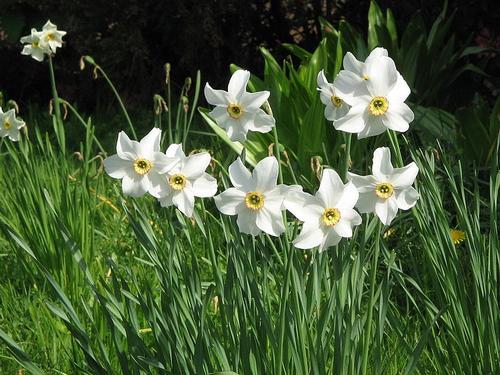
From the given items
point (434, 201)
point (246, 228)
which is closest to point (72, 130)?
point (434, 201)

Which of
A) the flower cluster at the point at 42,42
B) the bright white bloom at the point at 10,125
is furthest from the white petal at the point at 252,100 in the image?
the flower cluster at the point at 42,42

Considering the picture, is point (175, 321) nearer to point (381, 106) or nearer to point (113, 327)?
point (113, 327)

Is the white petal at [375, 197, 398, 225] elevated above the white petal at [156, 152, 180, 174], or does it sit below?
below

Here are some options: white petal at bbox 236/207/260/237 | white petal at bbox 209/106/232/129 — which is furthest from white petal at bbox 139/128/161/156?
white petal at bbox 236/207/260/237

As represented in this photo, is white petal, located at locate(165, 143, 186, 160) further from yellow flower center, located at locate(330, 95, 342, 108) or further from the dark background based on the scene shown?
the dark background

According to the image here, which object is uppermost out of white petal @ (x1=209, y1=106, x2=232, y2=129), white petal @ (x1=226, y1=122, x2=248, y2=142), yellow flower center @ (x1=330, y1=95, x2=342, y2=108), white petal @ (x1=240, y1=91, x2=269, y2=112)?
yellow flower center @ (x1=330, y1=95, x2=342, y2=108)

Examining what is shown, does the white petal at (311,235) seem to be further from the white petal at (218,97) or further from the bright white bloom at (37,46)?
the bright white bloom at (37,46)
